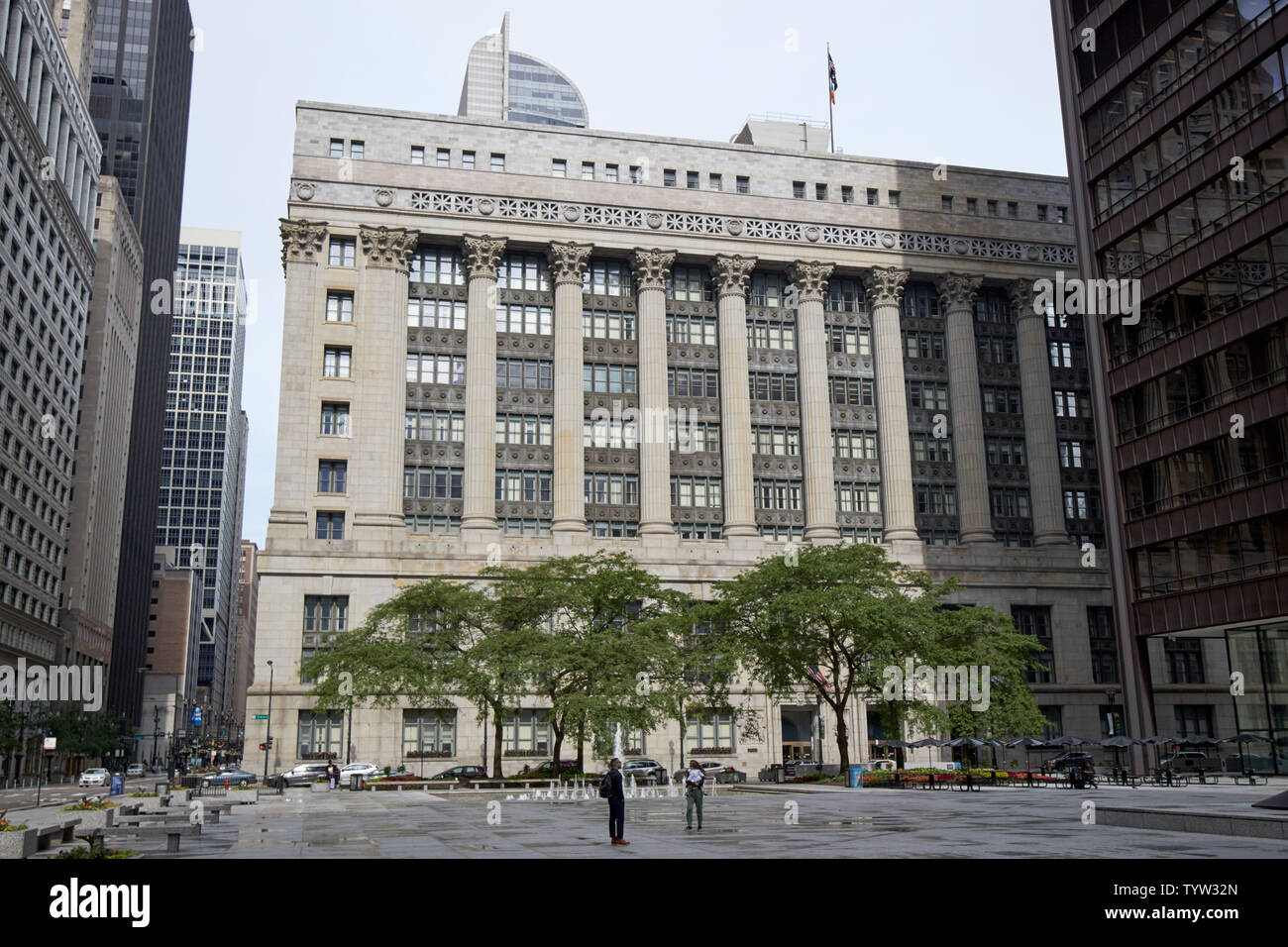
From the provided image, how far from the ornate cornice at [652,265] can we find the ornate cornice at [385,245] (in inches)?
657

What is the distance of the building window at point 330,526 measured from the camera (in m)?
75.6

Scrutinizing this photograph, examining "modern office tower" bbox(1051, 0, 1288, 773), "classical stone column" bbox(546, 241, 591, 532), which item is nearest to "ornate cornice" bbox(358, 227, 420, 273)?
"classical stone column" bbox(546, 241, 591, 532)

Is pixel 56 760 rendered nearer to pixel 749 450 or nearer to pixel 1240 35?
pixel 749 450

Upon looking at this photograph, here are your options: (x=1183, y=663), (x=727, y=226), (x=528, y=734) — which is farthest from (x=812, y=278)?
(x=528, y=734)

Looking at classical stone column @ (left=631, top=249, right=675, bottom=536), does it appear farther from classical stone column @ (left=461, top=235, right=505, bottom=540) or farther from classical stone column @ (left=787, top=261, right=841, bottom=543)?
classical stone column @ (left=461, top=235, right=505, bottom=540)

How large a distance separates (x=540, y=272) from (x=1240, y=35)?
4911 centimetres

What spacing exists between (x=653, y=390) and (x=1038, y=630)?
114 ft

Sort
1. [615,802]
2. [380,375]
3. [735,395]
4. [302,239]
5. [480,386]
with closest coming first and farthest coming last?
[615,802]
[380,375]
[302,239]
[480,386]
[735,395]

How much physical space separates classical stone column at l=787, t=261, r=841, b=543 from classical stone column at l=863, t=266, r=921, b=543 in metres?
4.09

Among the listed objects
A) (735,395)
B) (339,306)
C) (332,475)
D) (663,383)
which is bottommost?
(332,475)

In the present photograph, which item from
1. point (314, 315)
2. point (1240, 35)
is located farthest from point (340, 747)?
point (1240, 35)

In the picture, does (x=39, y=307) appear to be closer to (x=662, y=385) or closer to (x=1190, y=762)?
(x=662, y=385)

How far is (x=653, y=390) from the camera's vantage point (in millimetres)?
82062

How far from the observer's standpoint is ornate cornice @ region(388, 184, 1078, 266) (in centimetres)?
8200
